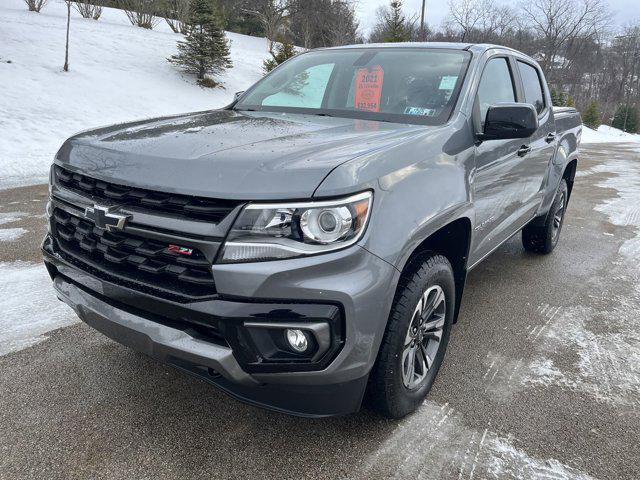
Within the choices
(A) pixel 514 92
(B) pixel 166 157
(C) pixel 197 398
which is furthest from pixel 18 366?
(A) pixel 514 92

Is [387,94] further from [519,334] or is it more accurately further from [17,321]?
[17,321]

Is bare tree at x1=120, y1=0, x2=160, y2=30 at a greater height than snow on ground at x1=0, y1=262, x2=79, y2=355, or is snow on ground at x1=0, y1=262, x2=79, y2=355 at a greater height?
bare tree at x1=120, y1=0, x2=160, y2=30

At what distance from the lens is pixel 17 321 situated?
10.3 ft

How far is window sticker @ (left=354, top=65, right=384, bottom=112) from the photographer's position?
2.96 m

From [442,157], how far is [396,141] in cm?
31

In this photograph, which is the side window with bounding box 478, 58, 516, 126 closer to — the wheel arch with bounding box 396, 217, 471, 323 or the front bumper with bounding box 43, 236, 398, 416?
the wheel arch with bounding box 396, 217, 471, 323

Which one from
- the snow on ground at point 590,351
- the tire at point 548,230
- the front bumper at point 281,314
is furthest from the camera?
the tire at point 548,230

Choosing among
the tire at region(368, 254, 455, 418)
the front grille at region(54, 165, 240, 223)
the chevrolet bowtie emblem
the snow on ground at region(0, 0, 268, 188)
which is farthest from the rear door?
the snow on ground at region(0, 0, 268, 188)

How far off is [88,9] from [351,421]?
24251 mm

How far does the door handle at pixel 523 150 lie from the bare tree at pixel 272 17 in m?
23.3

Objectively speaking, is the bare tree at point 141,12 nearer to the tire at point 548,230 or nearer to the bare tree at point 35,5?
the bare tree at point 35,5

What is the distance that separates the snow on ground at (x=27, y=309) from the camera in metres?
2.95

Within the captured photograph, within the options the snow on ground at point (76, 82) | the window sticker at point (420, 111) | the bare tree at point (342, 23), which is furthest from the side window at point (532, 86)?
the bare tree at point (342, 23)

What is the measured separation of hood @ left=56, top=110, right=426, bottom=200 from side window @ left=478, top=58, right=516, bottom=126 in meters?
0.73
